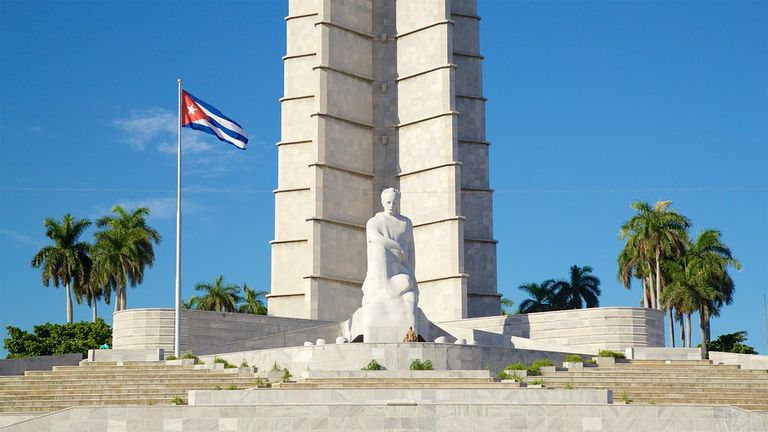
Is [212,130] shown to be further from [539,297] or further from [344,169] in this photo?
[539,297]

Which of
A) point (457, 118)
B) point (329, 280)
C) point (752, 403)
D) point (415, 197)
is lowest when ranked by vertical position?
point (752, 403)

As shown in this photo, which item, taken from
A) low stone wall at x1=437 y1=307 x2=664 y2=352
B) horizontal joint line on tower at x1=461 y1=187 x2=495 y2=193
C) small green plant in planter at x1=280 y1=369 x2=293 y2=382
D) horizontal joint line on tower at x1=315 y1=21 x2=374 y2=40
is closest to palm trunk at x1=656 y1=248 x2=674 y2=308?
horizontal joint line on tower at x1=461 y1=187 x2=495 y2=193

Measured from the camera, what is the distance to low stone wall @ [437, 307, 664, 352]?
41.5 m

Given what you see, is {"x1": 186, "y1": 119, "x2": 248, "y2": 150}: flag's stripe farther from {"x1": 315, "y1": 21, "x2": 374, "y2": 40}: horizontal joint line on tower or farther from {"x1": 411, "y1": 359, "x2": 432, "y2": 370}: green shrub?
{"x1": 315, "y1": 21, "x2": 374, "y2": 40}: horizontal joint line on tower

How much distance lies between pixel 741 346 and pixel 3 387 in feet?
129

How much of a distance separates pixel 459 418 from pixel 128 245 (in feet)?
128

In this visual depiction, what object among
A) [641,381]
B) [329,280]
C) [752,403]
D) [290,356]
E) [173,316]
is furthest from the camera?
[329,280]

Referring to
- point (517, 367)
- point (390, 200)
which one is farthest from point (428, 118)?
point (517, 367)

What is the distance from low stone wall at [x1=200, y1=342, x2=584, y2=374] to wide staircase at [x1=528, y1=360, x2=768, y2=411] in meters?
2.31

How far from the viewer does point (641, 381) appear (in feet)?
99.7

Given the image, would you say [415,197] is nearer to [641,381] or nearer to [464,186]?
[464,186]

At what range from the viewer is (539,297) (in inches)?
2808

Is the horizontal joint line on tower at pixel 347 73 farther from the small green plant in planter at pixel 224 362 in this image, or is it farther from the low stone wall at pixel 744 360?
the low stone wall at pixel 744 360

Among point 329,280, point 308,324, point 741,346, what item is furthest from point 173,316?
A: point 741,346
